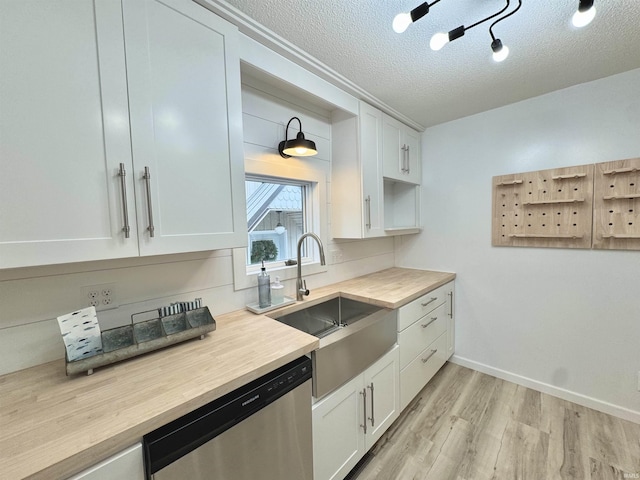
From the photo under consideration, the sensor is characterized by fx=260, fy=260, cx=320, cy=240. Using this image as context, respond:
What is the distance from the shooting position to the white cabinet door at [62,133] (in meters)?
0.73

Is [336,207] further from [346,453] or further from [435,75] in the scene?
[346,453]

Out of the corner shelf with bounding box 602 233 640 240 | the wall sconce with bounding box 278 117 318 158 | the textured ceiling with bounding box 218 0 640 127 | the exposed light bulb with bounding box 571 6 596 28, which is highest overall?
the textured ceiling with bounding box 218 0 640 127

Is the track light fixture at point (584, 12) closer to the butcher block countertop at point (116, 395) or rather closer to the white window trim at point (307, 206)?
the white window trim at point (307, 206)

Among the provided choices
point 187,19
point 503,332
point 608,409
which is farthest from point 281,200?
point 608,409

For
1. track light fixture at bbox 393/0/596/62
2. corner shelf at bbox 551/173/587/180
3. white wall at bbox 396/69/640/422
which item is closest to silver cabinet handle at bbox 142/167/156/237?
track light fixture at bbox 393/0/596/62

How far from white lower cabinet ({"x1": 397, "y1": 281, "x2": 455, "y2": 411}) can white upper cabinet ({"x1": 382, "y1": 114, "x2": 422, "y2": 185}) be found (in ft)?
3.53

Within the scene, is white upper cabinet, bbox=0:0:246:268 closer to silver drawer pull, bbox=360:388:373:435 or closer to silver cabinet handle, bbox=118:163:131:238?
silver cabinet handle, bbox=118:163:131:238

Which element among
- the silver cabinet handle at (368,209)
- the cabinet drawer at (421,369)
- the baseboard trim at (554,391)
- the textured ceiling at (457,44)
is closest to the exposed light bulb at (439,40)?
the textured ceiling at (457,44)

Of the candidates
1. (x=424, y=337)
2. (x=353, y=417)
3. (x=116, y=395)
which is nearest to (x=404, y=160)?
(x=424, y=337)

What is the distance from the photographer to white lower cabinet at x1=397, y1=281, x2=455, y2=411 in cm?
177

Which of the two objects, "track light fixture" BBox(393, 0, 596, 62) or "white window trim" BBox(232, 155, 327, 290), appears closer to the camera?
"track light fixture" BBox(393, 0, 596, 62)

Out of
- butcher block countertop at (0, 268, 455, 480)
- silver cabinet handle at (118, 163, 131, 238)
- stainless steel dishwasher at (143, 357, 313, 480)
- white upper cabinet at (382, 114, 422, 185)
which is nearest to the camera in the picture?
butcher block countertop at (0, 268, 455, 480)

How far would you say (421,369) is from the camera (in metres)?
1.99

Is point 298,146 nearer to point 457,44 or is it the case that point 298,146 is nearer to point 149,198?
point 149,198
